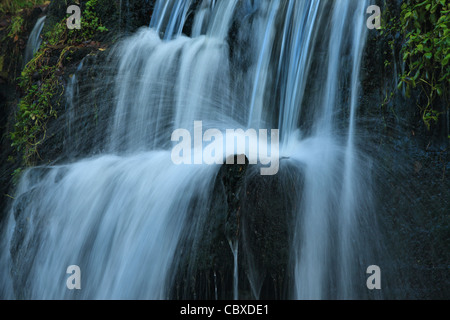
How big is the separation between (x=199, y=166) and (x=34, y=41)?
381cm

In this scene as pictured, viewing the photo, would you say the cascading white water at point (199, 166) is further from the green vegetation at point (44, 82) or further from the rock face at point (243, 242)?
the green vegetation at point (44, 82)

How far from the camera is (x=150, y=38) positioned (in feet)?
17.1

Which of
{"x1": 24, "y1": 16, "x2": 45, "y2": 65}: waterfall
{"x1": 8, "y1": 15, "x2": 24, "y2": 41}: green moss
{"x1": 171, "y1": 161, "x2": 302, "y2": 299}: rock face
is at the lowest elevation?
{"x1": 171, "y1": 161, "x2": 302, "y2": 299}: rock face

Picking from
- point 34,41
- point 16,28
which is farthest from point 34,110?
point 16,28

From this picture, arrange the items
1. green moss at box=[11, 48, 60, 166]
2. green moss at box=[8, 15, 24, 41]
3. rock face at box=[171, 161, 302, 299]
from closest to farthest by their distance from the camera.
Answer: rock face at box=[171, 161, 302, 299], green moss at box=[11, 48, 60, 166], green moss at box=[8, 15, 24, 41]

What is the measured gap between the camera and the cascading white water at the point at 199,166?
3266mm

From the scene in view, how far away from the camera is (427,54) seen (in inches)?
123

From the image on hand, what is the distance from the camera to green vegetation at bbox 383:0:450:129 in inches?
122

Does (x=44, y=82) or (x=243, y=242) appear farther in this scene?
(x=44, y=82)

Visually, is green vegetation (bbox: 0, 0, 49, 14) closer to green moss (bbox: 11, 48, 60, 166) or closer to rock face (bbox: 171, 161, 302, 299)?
green moss (bbox: 11, 48, 60, 166)

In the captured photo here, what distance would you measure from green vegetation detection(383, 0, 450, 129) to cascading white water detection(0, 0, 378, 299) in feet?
1.24

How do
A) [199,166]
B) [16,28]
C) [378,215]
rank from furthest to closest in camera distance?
[16,28], [199,166], [378,215]

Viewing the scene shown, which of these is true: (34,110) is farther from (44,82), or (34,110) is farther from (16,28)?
(16,28)

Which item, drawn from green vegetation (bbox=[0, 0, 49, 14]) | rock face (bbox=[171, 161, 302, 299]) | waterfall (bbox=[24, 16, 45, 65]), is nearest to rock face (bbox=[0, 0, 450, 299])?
rock face (bbox=[171, 161, 302, 299])
